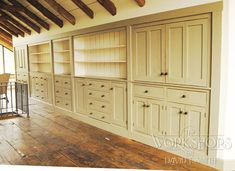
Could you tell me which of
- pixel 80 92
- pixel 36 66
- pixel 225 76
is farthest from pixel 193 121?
pixel 36 66

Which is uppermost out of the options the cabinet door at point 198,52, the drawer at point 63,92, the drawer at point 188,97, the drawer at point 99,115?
the cabinet door at point 198,52

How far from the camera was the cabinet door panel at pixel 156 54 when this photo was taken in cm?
341

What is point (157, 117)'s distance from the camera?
3.57 m

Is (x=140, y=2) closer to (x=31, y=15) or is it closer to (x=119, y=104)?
(x=119, y=104)

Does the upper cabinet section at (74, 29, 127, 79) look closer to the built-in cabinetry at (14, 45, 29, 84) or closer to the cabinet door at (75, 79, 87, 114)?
the cabinet door at (75, 79, 87, 114)

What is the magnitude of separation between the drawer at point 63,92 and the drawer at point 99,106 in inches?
36.6

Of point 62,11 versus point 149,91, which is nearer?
point 149,91

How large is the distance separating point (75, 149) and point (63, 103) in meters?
2.57

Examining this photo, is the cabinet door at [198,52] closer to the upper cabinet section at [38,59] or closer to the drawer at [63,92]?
the drawer at [63,92]

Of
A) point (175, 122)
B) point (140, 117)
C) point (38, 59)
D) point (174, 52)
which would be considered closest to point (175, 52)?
point (174, 52)

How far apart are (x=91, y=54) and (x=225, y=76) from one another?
3.31m

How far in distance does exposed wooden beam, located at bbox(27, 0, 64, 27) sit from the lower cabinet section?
1599 millimetres

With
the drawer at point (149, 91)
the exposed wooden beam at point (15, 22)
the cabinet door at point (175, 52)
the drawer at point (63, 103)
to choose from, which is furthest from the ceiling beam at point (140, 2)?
the exposed wooden beam at point (15, 22)

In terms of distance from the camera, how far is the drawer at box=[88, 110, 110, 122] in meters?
4.58
